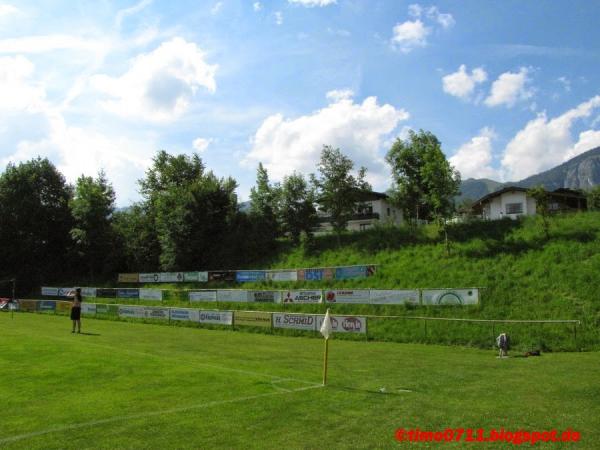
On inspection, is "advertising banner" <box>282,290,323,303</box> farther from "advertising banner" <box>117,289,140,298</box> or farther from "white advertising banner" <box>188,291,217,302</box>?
"advertising banner" <box>117,289,140,298</box>

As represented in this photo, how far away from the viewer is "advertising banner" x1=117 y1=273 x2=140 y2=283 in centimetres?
5959

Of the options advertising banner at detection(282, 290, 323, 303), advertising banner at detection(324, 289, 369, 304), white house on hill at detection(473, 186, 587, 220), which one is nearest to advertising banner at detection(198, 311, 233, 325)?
advertising banner at detection(282, 290, 323, 303)

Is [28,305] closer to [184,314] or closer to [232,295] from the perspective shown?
[184,314]

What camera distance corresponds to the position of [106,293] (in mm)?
53812

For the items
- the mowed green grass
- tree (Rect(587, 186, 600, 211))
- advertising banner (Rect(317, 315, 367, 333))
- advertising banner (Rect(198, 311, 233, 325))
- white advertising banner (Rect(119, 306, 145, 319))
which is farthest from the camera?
tree (Rect(587, 186, 600, 211))

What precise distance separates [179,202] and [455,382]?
163 feet

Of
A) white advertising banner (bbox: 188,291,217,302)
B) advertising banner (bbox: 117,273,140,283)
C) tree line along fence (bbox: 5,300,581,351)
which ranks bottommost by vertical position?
tree line along fence (bbox: 5,300,581,351)

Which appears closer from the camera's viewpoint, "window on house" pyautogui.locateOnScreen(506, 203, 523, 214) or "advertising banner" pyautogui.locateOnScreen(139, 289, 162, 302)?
"advertising banner" pyautogui.locateOnScreen(139, 289, 162, 302)

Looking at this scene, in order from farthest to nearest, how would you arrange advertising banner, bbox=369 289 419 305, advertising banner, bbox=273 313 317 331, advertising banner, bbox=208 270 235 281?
advertising banner, bbox=208 270 235 281
advertising banner, bbox=369 289 419 305
advertising banner, bbox=273 313 317 331

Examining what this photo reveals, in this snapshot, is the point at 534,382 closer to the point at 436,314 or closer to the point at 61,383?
the point at 61,383

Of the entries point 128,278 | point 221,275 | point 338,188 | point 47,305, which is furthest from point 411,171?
point 47,305

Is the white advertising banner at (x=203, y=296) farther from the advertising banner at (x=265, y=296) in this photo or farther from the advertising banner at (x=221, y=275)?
the advertising banner at (x=221, y=275)

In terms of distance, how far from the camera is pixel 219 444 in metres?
8.76

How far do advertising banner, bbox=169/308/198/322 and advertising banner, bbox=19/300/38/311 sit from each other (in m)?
20.8
